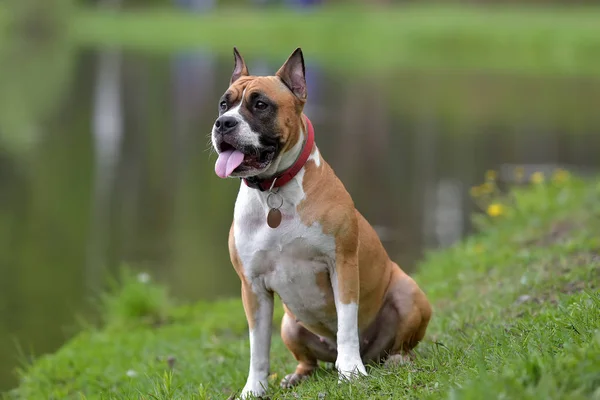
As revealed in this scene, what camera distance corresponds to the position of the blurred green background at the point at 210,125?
37.1 feet

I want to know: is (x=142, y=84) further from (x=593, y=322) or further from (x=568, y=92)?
(x=593, y=322)

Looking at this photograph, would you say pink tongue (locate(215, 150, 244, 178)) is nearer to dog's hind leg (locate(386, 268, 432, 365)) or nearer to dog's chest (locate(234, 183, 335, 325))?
dog's chest (locate(234, 183, 335, 325))

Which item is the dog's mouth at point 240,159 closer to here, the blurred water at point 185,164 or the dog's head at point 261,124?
the dog's head at point 261,124

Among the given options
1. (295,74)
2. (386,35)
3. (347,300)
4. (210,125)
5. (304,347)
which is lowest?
(210,125)

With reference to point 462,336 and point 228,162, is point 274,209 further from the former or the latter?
point 462,336

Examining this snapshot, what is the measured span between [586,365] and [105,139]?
1659 centimetres

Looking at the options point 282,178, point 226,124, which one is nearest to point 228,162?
point 226,124

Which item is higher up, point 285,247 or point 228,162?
point 228,162

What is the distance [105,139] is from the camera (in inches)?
768

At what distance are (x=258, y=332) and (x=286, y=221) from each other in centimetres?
68

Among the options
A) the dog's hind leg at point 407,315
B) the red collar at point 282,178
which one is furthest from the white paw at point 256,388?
the red collar at point 282,178

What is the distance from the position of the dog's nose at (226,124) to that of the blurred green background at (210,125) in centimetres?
329

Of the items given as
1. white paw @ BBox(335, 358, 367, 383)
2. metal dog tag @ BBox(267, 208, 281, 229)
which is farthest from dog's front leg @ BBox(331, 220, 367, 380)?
metal dog tag @ BBox(267, 208, 281, 229)

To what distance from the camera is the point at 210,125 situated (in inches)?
825
